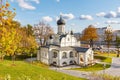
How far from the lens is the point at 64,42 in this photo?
4191cm

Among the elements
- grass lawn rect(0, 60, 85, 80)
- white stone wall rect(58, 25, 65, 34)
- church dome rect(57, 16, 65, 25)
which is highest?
church dome rect(57, 16, 65, 25)

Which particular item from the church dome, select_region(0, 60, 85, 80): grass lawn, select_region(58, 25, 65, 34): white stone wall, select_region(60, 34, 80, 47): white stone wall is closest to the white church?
select_region(60, 34, 80, 47): white stone wall

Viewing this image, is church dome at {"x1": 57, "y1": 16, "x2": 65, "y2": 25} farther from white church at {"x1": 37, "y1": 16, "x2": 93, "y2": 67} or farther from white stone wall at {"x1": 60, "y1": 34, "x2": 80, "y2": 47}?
white stone wall at {"x1": 60, "y1": 34, "x2": 80, "y2": 47}

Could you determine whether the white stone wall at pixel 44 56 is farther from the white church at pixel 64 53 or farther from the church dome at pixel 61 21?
the church dome at pixel 61 21

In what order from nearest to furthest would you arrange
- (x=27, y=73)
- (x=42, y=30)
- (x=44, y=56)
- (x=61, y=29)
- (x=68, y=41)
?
(x=27, y=73) → (x=44, y=56) → (x=68, y=41) → (x=61, y=29) → (x=42, y=30)

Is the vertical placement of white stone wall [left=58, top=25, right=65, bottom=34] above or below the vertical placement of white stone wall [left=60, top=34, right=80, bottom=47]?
above

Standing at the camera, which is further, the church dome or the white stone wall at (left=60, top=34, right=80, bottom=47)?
the church dome

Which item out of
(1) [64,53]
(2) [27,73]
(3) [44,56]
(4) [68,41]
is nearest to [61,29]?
(4) [68,41]

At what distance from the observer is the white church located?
1532 inches

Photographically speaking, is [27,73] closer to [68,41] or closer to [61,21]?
[68,41]

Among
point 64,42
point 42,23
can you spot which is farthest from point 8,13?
point 42,23

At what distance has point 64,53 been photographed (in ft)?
131

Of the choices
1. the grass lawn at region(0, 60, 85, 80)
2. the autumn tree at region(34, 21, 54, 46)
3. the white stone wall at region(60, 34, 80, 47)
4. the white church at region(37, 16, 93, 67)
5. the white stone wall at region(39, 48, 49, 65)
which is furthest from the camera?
the autumn tree at region(34, 21, 54, 46)

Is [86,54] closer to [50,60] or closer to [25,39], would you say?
[50,60]
